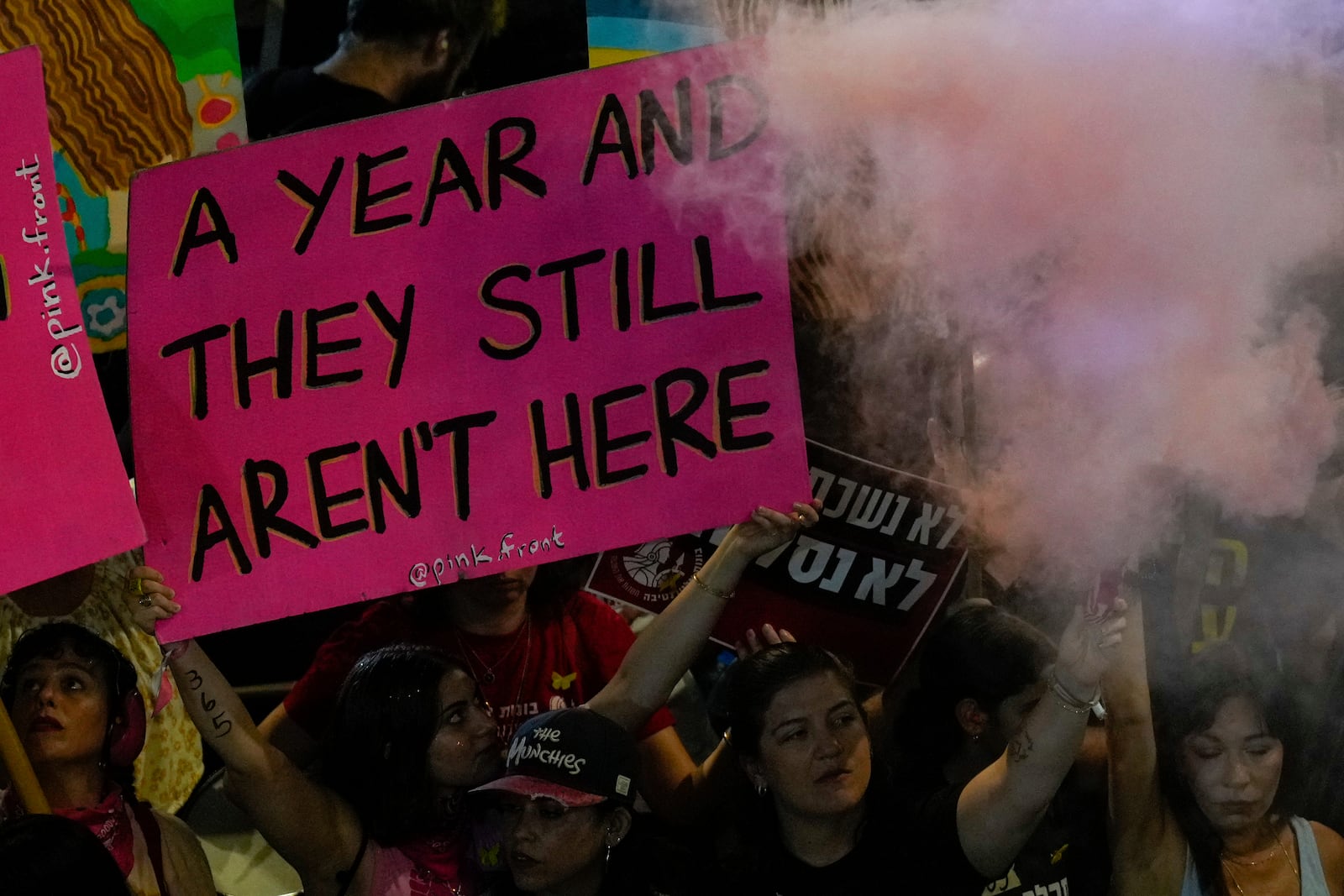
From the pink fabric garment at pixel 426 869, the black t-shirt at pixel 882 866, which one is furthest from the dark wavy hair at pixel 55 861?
the black t-shirt at pixel 882 866

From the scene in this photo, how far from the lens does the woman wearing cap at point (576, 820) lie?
8.23ft

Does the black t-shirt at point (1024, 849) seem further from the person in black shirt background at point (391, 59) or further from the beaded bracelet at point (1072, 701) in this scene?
the person in black shirt background at point (391, 59)

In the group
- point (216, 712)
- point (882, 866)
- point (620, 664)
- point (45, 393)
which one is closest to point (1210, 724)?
point (882, 866)

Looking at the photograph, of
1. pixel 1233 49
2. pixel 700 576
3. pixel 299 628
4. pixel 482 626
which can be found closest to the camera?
pixel 1233 49

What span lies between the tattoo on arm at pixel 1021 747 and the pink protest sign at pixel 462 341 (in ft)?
1.82

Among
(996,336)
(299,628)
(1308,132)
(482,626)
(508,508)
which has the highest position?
(1308,132)

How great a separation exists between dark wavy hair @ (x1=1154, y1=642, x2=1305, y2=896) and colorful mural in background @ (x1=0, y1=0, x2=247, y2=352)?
2481 mm

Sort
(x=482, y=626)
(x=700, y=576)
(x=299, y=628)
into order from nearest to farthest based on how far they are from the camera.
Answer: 1. (x=700, y=576)
2. (x=482, y=626)
3. (x=299, y=628)

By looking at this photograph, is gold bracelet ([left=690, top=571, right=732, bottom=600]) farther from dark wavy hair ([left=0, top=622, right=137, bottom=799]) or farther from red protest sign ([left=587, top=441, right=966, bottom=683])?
dark wavy hair ([left=0, top=622, right=137, bottom=799])

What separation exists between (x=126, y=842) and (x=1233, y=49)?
2.30 m

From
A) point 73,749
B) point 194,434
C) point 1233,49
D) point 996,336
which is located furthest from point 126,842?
point 1233,49

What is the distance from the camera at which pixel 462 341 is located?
268 centimetres

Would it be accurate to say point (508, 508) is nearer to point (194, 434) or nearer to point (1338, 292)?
point (194, 434)

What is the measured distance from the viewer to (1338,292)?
9.35 ft
